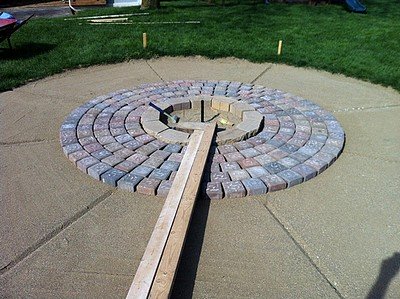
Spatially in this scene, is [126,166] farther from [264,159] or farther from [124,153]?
[264,159]

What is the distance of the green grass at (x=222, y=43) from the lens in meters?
6.81

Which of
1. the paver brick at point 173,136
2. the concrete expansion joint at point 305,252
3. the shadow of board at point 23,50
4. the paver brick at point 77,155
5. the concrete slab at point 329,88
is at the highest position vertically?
the shadow of board at point 23,50

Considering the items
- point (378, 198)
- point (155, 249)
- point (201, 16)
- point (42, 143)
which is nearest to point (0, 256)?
point (155, 249)

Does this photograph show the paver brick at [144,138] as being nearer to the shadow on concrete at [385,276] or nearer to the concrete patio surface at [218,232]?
the concrete patio surface at [218,232]

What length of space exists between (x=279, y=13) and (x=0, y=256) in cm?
1149

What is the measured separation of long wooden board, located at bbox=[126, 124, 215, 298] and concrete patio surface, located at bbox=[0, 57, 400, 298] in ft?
0.66

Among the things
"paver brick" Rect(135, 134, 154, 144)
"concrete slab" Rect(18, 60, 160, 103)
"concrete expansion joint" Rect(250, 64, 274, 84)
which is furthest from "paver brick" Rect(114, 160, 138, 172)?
"concrete expansion joint" Rect(250, 64, 274, 84)

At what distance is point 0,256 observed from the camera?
2650 millimetres

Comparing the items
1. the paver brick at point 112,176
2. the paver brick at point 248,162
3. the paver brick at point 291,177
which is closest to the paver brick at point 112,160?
the paver brick at point 112,176

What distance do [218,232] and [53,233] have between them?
1255mm

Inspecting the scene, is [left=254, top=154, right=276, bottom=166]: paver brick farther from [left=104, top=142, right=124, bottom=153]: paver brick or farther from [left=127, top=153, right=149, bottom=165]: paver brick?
[left=104, top=142, right=124, bottom=153]: paver brick

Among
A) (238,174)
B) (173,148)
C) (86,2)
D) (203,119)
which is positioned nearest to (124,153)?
(173,148)

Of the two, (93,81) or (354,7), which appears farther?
(354,7)

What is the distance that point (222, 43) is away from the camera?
8.14m
